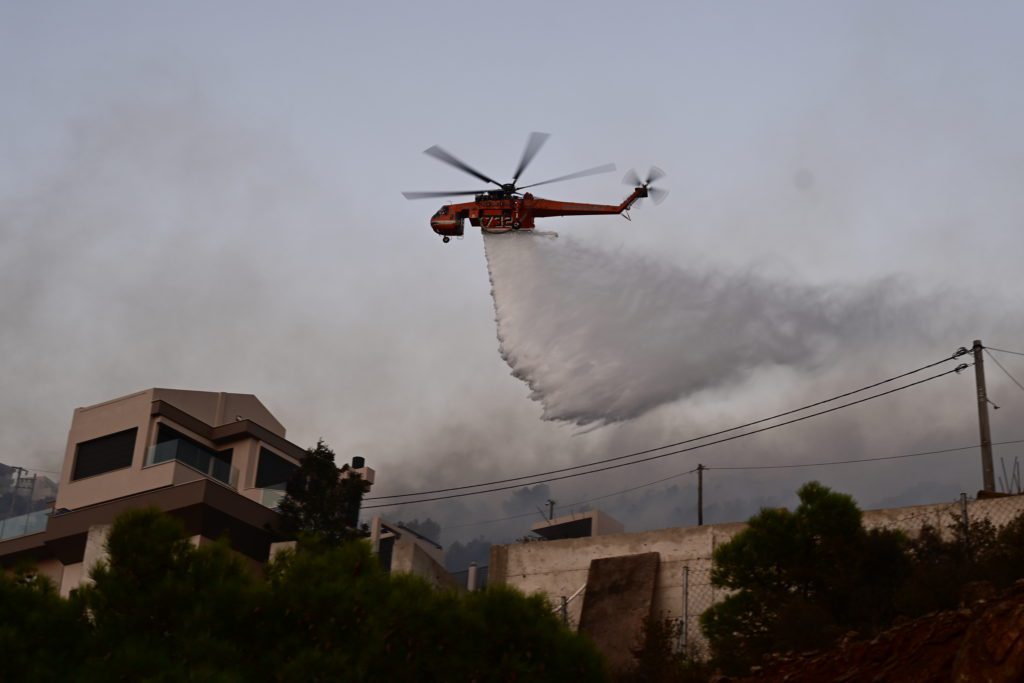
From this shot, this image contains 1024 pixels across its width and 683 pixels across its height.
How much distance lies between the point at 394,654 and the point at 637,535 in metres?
11.6

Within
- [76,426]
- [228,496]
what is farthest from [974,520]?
[76,426]

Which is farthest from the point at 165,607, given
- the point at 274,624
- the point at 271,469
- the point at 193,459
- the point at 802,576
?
the point at 271,469

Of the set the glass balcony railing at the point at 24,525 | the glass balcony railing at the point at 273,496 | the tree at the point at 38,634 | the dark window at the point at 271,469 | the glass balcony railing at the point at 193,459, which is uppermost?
the dark window at the point at 271,469

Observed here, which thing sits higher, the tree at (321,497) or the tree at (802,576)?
the tree at (321,497)

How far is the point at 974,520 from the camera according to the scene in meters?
23.9

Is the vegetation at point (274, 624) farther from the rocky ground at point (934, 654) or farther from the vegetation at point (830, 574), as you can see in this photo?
the vegetation at point (830, 574)

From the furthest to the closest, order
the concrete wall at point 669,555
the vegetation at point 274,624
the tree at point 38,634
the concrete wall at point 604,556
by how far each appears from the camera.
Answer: the concrete wall at point 604,556 < the concrete wall at point 669,555 < the tree at point 38,634 < the vegetation at point 274,624

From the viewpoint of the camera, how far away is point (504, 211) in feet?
134

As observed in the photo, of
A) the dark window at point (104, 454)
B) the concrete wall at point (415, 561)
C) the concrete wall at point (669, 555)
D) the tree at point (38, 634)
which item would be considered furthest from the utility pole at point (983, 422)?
the dark window at point (104, 454)

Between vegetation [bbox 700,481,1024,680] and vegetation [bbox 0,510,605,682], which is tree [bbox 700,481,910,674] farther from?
vegetation [bbox 0,510,605,682]

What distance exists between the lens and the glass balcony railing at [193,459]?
43.2 meters

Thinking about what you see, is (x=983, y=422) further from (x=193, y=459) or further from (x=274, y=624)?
(x=193, y=459)

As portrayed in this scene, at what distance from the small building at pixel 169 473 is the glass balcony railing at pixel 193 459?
46mm

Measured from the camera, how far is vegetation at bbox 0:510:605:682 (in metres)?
16.5
